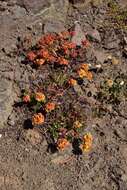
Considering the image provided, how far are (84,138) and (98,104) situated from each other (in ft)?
2.81

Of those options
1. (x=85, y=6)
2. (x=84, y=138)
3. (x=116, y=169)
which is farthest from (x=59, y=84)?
(x=85, y=6)

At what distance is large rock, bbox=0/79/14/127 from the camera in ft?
24.3

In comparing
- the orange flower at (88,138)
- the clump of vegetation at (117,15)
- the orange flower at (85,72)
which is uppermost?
the clump of vegetation at (117,15)

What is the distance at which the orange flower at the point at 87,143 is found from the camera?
23.0 ft

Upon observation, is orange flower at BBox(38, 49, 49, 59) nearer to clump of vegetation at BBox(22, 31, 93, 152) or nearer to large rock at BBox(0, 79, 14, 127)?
clump of vegetation at BBox(22, 31, 93, 152)

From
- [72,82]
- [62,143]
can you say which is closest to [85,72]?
[72,82]

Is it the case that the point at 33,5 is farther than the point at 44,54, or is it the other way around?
the point at 33,5

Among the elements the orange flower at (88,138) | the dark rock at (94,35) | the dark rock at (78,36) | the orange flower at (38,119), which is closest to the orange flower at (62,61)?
the dark rock at (78,36)

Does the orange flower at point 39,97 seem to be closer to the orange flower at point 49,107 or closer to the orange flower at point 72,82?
the orange flower at point 49,107

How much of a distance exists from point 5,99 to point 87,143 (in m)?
1.58

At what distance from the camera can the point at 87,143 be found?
703 cm

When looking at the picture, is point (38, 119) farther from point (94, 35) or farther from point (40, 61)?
point (94, 35)

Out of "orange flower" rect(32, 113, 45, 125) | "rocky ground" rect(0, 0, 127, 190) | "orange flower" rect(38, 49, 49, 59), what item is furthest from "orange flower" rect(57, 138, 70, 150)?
"orange flower" rect(38, 49, 49, 59)

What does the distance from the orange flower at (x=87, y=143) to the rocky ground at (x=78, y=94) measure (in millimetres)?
106
